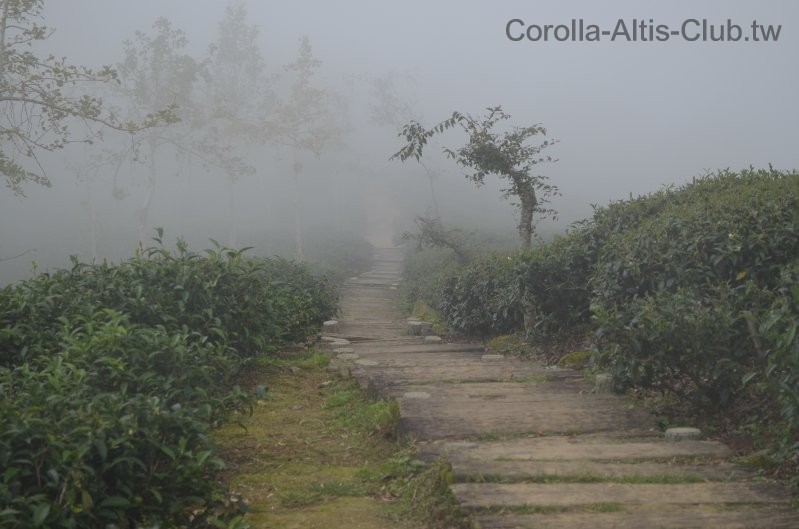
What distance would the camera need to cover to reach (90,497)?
2568 mm

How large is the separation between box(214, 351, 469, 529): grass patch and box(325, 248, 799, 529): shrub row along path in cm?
15

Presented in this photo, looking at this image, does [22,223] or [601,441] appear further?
[22,223]

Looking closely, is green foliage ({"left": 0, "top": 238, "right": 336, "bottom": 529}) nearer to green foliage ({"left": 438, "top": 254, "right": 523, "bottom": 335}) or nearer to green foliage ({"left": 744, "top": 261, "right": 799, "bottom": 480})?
green foliage ({"left": 744, "top": 261, "right": 799, "bottom": 480})

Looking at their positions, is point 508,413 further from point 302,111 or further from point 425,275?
point 302,111

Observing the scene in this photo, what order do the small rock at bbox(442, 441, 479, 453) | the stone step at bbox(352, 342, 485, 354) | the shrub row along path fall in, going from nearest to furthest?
the shrub row along path, the small rock at bbox(442, 441, 479, 453), the stone step at bbox(352, 342, 485, 354)

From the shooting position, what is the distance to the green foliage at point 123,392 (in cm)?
261

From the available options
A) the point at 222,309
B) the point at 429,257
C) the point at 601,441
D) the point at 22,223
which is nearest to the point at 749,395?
the point at 601,441

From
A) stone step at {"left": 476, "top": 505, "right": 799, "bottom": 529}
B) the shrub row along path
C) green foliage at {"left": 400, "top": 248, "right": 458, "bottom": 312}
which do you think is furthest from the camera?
green foliage at {"left": 400, "top": 248, "right": 458, "bottom": 312}

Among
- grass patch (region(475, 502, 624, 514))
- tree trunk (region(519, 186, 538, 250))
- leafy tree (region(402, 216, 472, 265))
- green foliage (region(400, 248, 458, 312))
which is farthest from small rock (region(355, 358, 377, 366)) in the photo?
leafy tree (region(402, 216, 472, 265))

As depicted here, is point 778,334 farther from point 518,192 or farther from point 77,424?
point 518,192

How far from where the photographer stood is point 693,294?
461 centimetres

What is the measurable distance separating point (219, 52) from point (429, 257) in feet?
54.7

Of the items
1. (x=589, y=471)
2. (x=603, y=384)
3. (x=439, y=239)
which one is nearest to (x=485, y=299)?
(x=603, y=384)

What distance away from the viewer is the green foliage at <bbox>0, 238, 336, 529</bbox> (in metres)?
2.61
